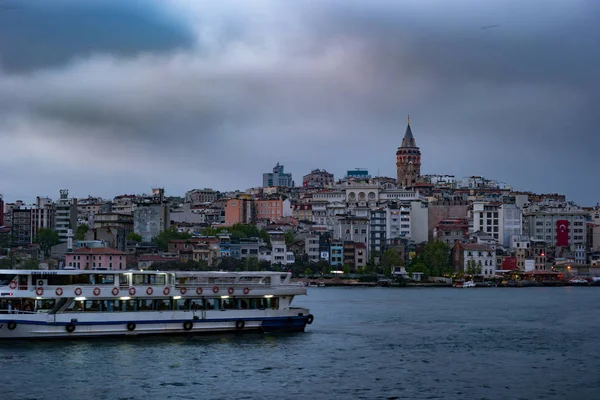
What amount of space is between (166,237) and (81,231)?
10.8m

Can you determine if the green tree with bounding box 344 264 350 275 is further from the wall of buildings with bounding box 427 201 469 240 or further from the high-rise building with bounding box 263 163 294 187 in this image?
the high-rise building with bounding box 263 163 294 187

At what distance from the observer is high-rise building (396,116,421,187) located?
154125mm

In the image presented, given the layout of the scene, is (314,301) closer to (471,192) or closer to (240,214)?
(240,214)

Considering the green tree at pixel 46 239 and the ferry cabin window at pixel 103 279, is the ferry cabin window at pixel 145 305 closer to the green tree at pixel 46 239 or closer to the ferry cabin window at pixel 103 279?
the ferry cabin window at pixel 103 279

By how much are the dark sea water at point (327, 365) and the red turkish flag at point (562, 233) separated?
70.1 metres

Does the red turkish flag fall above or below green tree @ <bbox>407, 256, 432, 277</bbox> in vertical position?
above

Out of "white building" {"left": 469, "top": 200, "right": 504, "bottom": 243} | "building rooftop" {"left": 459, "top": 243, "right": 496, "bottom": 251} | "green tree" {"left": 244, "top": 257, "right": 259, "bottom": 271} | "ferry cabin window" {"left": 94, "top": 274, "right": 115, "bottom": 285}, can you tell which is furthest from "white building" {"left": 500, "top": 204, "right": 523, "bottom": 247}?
"ferry cabin window" {"left": 94, "top": 274, "right": 115, "bottom": 285}

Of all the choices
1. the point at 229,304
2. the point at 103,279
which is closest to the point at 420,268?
the point at 229,304

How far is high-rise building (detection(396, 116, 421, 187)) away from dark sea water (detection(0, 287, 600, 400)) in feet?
367

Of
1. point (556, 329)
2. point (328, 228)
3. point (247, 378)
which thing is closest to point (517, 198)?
point (328, 228)

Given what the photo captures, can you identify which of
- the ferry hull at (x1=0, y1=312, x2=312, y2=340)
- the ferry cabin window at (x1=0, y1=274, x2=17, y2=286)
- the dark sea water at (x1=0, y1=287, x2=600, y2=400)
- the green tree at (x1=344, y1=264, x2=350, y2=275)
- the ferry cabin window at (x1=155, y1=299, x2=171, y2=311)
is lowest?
the dark sea water at (x1=0, y1=287, x2=600, y2=400)

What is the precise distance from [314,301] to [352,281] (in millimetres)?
31051

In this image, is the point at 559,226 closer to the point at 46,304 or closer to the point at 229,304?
the point at 229,304

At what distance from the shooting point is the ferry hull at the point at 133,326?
32.4 m
